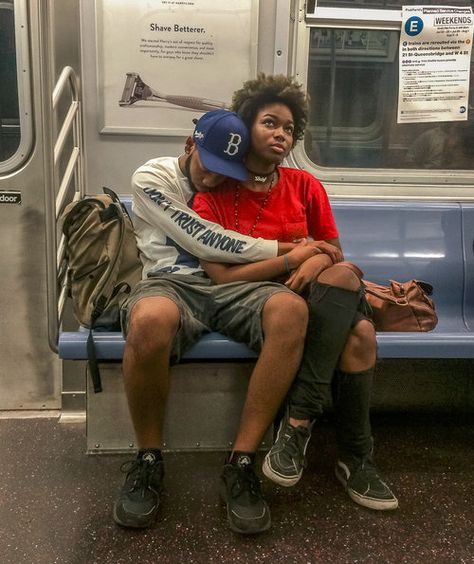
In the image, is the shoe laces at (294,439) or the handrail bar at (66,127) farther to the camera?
the handrail bar at (66,127)

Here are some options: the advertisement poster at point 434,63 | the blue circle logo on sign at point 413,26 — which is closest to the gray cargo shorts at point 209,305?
the advertisement poster at point 434,63

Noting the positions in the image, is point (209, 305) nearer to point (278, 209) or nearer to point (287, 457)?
point (278, 209)

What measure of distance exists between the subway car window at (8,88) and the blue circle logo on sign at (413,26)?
5.93 feet

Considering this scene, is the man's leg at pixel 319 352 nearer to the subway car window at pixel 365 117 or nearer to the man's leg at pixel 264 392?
the man's leg at pixel 264 392

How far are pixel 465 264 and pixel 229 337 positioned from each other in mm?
1394

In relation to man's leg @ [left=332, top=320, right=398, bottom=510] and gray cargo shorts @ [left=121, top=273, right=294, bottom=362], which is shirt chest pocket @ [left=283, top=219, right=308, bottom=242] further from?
man's leg @ [left=332, top=320, right=398, bottom=510]


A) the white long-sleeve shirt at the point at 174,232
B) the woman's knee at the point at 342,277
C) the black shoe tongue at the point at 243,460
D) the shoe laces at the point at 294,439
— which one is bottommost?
the black shoe tongue at the point at 243,460

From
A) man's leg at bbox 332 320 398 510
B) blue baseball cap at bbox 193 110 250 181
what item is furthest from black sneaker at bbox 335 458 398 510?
blue baseball cap at bbox 193 110 250 181

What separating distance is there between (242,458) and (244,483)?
0.08 metres

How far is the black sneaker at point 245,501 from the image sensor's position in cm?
176

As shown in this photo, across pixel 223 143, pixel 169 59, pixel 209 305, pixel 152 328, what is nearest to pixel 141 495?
pixel 152 328

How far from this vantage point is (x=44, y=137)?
1999 millimetres

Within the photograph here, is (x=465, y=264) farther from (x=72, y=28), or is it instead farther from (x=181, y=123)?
(x=72, y=28)

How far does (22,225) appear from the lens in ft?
8.21
